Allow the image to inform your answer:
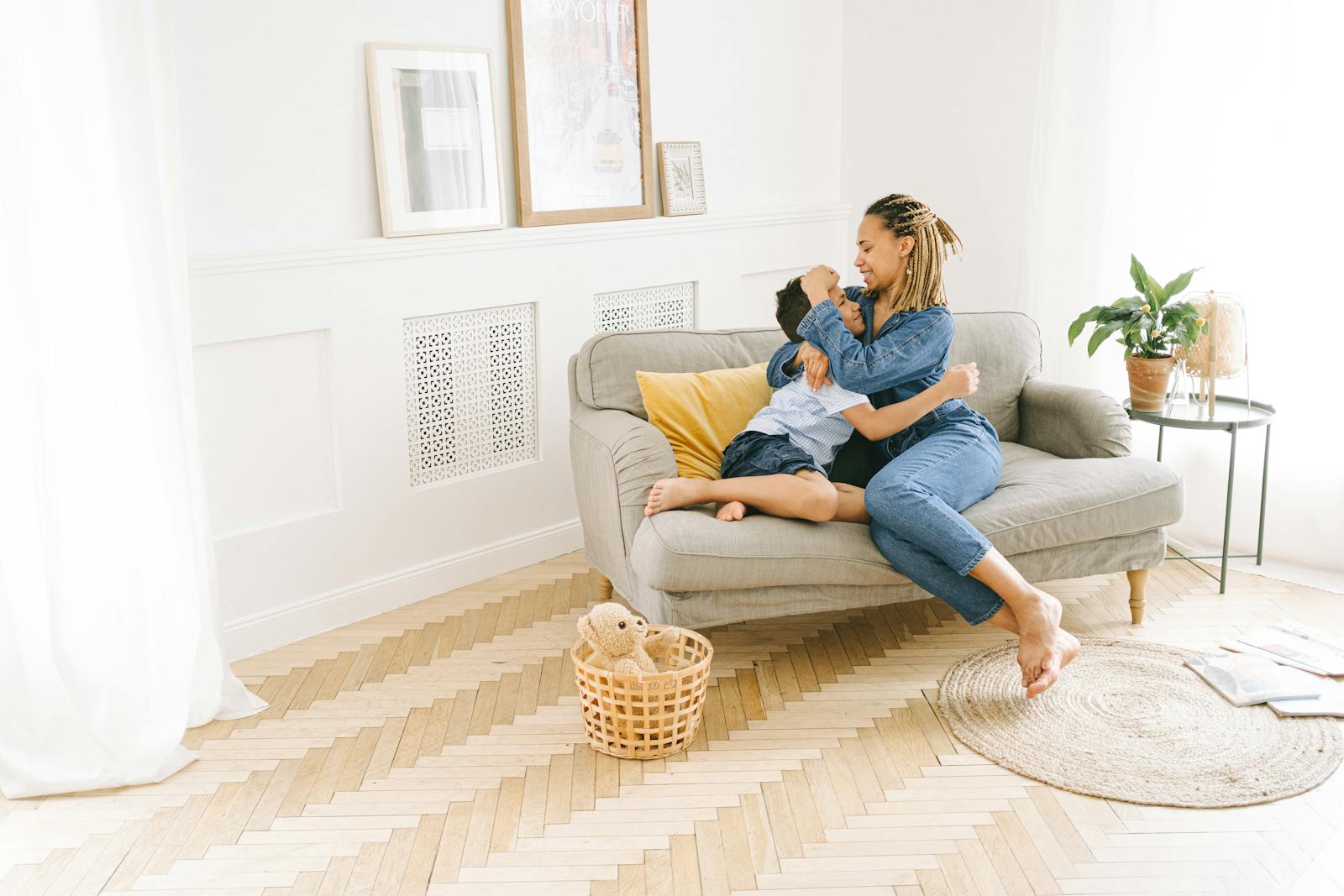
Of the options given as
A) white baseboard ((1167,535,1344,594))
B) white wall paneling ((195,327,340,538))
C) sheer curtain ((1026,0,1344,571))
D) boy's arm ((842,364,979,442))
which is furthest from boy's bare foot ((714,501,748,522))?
sheer curtain ((1026,0,1344,571))

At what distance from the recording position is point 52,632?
225cm

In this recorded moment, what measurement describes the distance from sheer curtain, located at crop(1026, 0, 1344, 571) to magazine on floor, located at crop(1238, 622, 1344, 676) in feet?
1.96

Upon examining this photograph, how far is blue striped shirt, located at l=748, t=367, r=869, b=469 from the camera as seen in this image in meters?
2.82

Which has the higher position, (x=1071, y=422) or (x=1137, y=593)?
(x=1071, y=422)

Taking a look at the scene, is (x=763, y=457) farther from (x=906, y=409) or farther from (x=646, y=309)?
(x=646, y=309)

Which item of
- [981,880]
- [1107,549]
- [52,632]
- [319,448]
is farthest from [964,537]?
[52,632]

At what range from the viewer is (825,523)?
8.85ft

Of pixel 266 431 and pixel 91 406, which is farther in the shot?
pixel 266 431

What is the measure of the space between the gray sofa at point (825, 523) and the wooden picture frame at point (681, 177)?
0.65 metres

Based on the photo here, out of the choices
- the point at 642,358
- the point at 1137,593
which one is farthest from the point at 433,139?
the point at 1137,593

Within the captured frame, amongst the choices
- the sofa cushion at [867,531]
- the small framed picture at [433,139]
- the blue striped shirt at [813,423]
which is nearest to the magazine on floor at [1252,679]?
the sofa cushion at [867,531]

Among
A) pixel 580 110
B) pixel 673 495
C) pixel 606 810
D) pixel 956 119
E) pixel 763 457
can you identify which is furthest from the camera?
pixel 956 119

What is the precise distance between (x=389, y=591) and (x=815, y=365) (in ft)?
4.32

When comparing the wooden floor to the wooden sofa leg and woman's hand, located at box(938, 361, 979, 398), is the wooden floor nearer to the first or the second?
the wooden sofa leg
